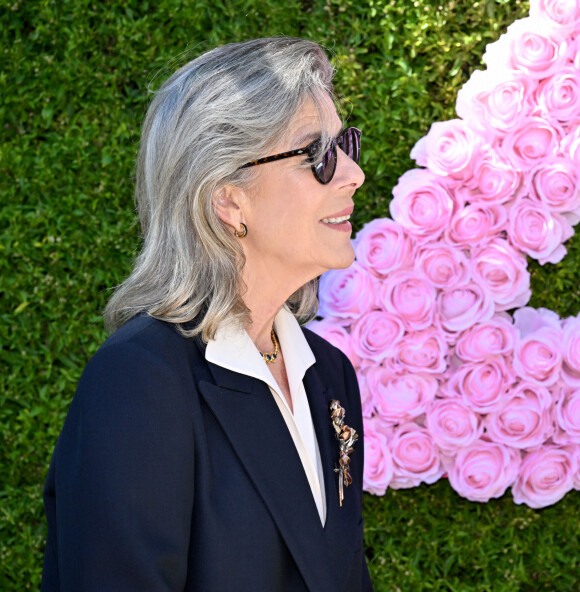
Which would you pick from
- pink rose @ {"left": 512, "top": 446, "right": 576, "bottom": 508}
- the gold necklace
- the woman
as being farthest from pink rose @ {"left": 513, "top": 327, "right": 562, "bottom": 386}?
the gold necklace

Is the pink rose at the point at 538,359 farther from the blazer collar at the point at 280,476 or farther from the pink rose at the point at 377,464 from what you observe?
the blazer collar at the point at 280,476

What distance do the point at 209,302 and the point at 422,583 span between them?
5.90 feet

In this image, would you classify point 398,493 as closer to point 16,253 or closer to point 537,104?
Answer: point 537,104

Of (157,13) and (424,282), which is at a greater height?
(157,13)

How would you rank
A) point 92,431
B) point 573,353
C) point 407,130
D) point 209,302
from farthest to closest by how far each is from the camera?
point 407,130 → point 573,353 → point 209,302 → point 92,431

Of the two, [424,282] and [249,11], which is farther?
[249,11]

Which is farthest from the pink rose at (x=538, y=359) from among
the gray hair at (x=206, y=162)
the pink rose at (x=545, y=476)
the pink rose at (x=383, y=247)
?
the gray hair at (x=206, y=162)

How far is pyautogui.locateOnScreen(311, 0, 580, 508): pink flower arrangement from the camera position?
3184 millimetres

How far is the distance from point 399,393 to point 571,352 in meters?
0.66

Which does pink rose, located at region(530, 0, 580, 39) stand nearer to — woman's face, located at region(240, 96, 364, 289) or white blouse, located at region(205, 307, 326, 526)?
woman's face, located at region(240, 96, 364, 289)

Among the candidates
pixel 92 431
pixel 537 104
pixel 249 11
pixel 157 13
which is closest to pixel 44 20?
pixel 157 13

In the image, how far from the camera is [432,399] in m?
3.25

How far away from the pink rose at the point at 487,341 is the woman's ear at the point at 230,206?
52.6 inches

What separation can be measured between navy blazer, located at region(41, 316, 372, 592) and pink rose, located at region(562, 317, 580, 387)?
141 centimetres
